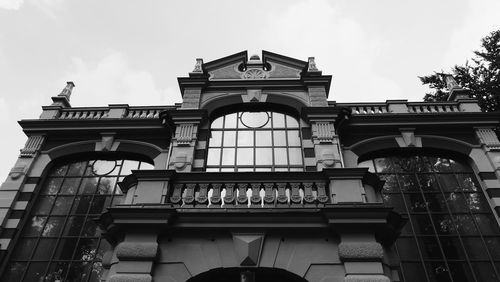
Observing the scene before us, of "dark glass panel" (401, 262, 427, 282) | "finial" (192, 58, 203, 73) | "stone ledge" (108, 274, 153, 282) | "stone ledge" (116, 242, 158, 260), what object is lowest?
"stone ledge" (108, 274, 153, 282)

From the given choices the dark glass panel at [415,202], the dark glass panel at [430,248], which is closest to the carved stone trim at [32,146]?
the dark glass panel at [415,202]

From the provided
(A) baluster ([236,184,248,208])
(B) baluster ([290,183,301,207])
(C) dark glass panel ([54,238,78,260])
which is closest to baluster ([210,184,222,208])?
(A) baluster ([236,184,248,208])

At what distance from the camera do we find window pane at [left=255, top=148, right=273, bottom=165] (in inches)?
449

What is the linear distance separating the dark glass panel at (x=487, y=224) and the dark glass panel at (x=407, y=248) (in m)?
2.12

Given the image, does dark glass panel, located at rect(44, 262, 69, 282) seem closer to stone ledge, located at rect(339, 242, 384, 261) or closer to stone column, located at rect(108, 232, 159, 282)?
stone column, located at rect(108, 232, 159, 282)

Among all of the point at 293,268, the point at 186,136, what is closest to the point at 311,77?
the point at 186,136

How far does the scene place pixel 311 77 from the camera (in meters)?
13.3

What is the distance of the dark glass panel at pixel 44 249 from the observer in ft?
34.9

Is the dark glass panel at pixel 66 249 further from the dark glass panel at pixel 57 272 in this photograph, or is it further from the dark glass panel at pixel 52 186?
the dark glass panel at pixel 52 186

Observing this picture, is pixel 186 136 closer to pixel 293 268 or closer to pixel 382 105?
pixel 293 268

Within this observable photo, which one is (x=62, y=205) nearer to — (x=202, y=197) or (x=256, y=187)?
(x=202, y=197)

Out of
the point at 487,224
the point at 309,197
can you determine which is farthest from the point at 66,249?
the point at 487,224

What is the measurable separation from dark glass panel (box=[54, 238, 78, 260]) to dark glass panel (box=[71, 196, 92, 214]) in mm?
935

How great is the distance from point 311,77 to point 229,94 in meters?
3.01
